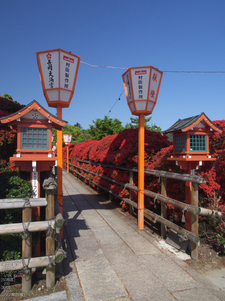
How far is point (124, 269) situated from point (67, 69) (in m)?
3.93

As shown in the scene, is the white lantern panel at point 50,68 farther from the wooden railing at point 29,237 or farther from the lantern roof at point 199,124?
the lantern roof at point 199,124

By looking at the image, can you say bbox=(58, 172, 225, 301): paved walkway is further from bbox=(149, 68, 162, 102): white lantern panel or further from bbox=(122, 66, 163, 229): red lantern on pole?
bbox=(149, 68, 162, 102): white lantern panel

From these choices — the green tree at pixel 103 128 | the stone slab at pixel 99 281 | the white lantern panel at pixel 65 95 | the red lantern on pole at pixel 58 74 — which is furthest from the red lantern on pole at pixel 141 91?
the green tree at pixel 103 128

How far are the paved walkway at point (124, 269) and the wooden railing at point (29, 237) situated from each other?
0.47 meters

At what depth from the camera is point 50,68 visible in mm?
4230

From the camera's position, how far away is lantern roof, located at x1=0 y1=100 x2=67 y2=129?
324 cm

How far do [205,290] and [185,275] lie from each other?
366 millimetres

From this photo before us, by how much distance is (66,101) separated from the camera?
14.4 ft

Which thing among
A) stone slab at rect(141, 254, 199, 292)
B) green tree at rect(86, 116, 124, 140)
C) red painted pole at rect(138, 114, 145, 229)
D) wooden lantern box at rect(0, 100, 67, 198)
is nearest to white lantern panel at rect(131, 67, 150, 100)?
red painted pole at rect(138, 114, 145, 229)

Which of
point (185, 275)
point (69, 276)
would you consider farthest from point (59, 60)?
point (185, 275)

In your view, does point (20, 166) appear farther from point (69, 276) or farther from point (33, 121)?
point (69, 276)

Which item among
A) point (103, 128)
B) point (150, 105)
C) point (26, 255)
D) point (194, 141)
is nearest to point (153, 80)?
point (150, 105)

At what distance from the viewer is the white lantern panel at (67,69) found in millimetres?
4254

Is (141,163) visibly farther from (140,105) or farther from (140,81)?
(140,81)
